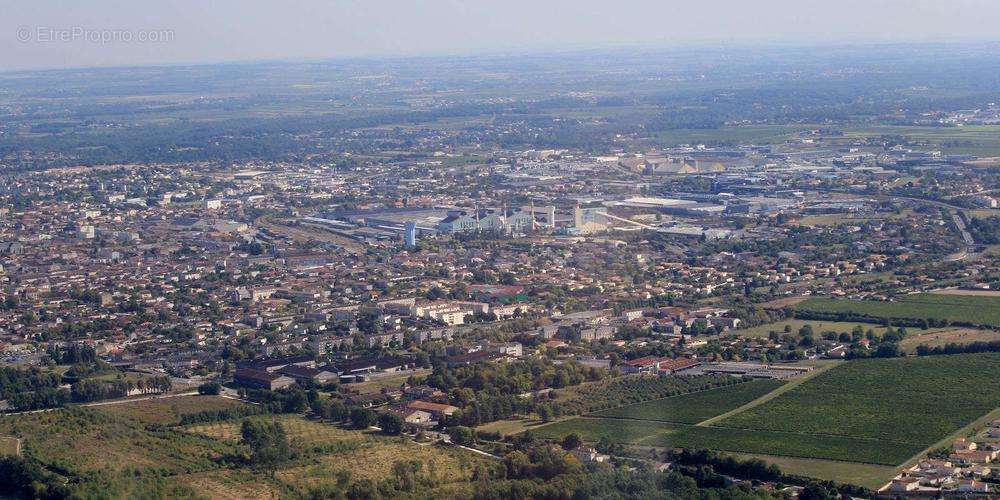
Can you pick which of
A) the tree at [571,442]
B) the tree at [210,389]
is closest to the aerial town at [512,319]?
the tree at [571,442]

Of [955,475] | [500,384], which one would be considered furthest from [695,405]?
[955,475]

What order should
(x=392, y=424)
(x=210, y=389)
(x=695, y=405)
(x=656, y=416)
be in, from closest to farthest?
(x=392, y=424) → (x=656, y=416) → (x=695, y=405) → (x=210, y=389)

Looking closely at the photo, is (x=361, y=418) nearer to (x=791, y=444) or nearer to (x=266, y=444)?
(x=266, y=444)

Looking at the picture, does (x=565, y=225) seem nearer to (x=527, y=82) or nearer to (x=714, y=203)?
(x=714, y=203)

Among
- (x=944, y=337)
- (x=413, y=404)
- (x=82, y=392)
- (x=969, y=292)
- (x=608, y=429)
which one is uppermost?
(x=608, y=429)

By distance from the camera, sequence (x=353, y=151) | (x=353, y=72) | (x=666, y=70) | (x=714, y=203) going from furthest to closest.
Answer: (x=353, y=72) < (x=666, y=70) < (x=353, y=151) < (x=714, y=203)

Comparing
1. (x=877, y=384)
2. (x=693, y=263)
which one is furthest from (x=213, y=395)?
(x=693, y=263)
